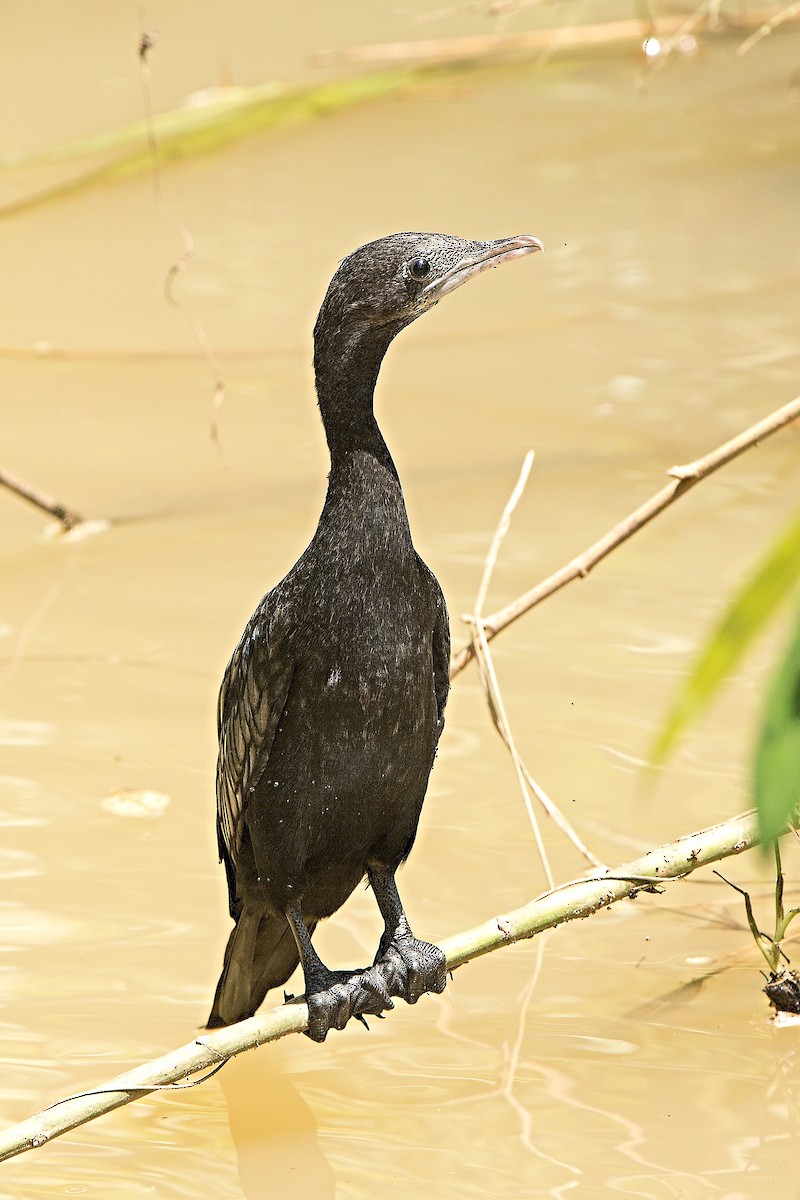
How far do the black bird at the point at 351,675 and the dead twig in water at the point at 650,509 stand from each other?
0.56 metres

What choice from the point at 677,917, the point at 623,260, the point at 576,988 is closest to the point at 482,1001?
the point at 576,988

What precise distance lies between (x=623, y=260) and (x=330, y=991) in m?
5.76

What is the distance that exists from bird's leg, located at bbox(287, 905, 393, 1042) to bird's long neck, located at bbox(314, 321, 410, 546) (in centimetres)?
67

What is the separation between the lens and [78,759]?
4090 millimetres

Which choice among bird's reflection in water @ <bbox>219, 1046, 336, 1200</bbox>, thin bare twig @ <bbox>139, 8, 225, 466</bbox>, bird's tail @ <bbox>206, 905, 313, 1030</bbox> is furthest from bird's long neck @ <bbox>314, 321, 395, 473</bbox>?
thin bare twig @ <bbox>139, 8, 225, 466</bbox>

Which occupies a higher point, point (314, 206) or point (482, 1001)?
point (314, 206)

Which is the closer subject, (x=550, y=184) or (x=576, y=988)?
(x=576, y=988)

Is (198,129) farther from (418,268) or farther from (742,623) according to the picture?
(742,623)

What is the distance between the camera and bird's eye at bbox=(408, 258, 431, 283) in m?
2.36

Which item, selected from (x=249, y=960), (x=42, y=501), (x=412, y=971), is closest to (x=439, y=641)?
(x=412, y=971)

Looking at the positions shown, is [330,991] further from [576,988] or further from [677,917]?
[677,917]

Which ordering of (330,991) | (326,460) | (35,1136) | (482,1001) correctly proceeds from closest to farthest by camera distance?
(35,1136), (330,991), (482,1001), (326,460)

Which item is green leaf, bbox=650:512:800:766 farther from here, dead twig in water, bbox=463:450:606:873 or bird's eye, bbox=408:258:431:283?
dead twig in water, bbox=463:450:606:873

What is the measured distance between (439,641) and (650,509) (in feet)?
2.62
